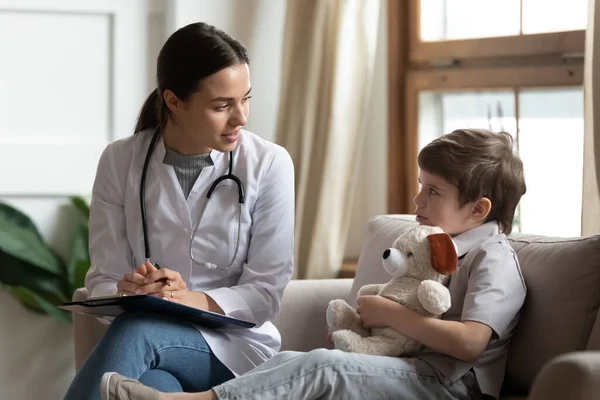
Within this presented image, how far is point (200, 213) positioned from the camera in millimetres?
2158

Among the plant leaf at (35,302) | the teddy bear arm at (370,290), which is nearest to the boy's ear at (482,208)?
the teddy bear arm at (370,290)

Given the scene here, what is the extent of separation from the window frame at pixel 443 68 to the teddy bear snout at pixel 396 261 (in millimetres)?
989

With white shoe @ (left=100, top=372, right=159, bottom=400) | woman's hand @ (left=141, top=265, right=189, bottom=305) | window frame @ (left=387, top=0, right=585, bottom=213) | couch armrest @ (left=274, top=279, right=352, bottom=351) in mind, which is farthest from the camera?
window frame @ (left=387, top=0, right=585, bottom=213)

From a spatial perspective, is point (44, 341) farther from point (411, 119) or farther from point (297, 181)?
point (411, 119)

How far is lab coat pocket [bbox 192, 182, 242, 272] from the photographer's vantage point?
7.02ft

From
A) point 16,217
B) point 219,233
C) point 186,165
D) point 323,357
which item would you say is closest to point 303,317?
point 219,233

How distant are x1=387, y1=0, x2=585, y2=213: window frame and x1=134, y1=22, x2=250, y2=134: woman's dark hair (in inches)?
38.5

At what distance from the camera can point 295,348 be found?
2.38 m

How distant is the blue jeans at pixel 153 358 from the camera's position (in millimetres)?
1856

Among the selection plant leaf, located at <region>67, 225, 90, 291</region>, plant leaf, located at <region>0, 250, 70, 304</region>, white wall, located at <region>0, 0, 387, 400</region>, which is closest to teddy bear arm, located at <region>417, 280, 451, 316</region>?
white wall, located at <region>0, 0, 387, 400</region>

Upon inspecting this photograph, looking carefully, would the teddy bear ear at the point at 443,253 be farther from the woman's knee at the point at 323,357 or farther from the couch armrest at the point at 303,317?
the couch armrest at the point at 303,317

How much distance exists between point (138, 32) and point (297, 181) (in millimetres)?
752

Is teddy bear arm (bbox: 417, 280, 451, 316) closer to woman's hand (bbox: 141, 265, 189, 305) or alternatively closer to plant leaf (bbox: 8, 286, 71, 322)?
woman's hand (bbox: 141, 265, 189, 305)

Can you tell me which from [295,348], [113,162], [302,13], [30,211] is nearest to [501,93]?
[302,13]
